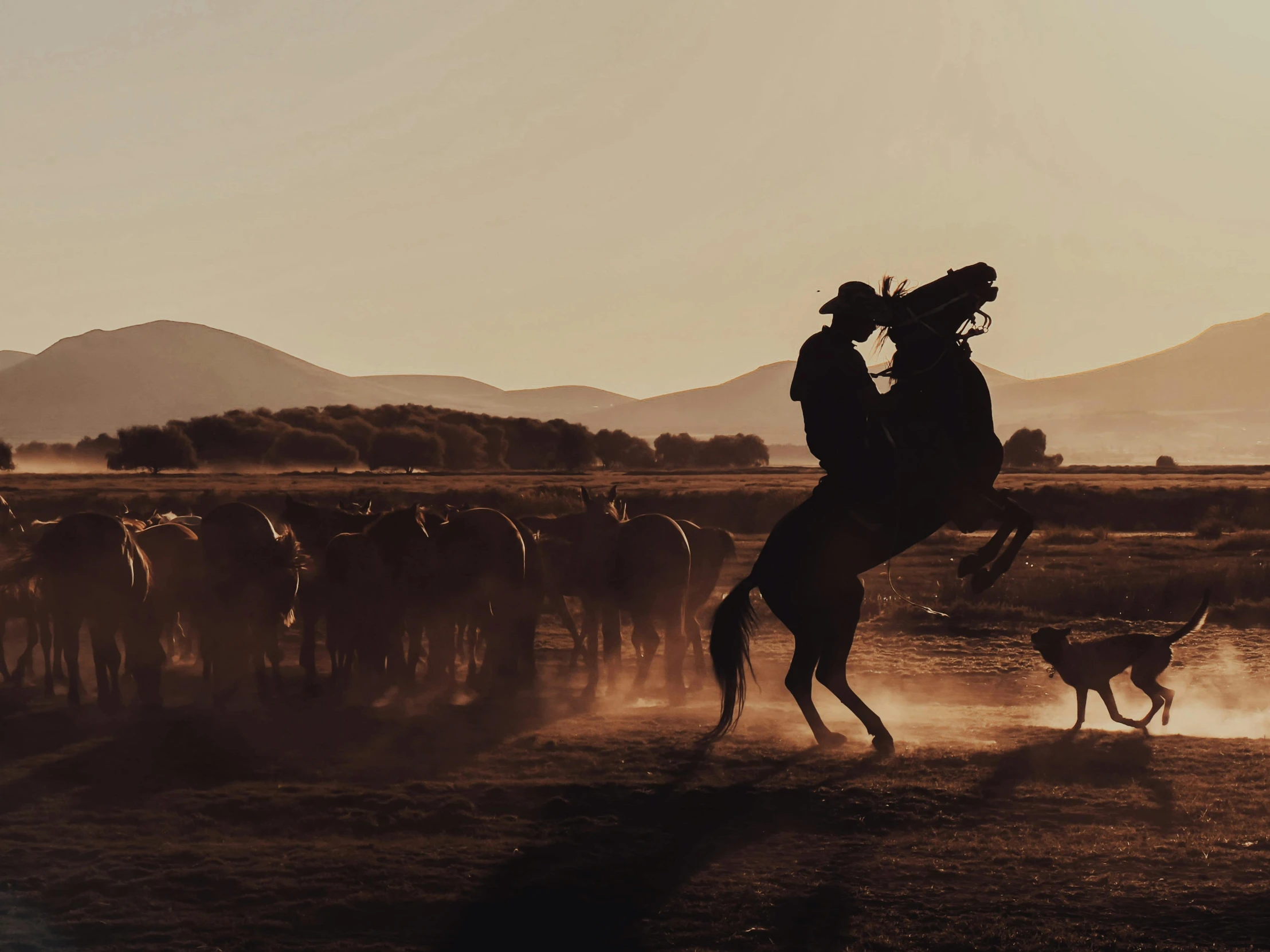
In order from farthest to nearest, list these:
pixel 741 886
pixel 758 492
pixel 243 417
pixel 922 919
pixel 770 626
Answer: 1. pixel 243 417
2. pixel 758 492
3. pixel 770 626
4. pixel 741 886
5. pixel 922 919

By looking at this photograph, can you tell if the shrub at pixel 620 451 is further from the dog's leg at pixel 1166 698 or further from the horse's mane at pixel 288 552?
the dog's leg at pixel 1166 698

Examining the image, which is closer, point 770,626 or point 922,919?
point 922,919

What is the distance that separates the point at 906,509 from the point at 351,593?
687 cm

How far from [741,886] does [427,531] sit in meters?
8.54

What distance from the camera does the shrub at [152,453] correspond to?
109688 mm

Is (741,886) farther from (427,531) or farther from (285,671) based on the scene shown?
(285,671)

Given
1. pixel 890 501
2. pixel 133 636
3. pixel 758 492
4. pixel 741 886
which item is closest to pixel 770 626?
pixel 133 636

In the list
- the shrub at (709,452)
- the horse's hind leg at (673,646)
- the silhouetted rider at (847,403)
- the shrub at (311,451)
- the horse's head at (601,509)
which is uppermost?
the shrub at (311,451)

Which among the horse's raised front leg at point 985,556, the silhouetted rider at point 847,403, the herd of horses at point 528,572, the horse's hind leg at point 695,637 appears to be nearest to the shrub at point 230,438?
the herd of horses at point 528,572

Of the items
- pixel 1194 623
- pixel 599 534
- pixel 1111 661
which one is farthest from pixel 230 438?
pixel 1111 661

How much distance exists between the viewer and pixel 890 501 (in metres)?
8.71

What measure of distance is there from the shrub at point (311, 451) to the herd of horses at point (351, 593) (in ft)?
348

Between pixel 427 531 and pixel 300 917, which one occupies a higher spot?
pixel 427 531

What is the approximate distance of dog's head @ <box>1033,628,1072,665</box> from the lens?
11578 millimetres
